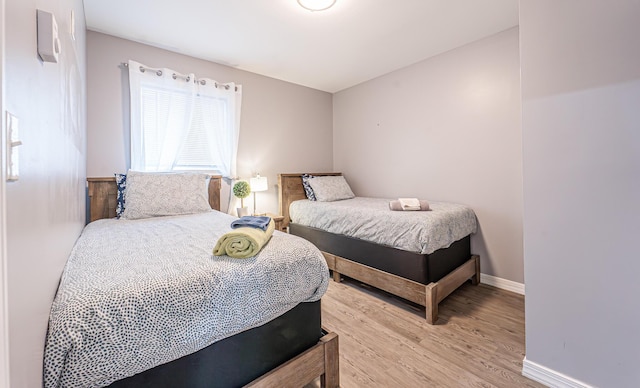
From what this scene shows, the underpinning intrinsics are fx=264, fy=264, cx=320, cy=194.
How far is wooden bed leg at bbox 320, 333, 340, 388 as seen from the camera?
1.34 meters

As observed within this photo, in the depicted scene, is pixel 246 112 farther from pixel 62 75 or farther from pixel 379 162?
pixel 62 75

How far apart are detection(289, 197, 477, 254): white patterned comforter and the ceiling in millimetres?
1684

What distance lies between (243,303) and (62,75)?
122 cm

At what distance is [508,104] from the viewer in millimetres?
2506

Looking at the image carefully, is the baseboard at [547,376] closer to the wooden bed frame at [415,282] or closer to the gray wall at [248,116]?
the wooden bed frame at [415,282]

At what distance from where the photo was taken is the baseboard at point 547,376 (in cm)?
134

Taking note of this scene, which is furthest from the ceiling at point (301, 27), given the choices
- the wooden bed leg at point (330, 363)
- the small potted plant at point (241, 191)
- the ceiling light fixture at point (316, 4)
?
the wooden bed leg at point (330, 363)

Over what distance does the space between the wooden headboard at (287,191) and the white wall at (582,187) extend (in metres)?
2.60

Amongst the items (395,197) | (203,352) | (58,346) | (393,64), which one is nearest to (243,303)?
(203,352)

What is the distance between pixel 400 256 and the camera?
2211mm

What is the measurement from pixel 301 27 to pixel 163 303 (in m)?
2.43

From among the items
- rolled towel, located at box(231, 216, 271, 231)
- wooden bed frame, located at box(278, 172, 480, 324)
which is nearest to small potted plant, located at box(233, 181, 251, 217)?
wooden bed frame, located at box(278, 172, 480, 324)

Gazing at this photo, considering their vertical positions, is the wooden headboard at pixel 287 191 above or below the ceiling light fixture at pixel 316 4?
below

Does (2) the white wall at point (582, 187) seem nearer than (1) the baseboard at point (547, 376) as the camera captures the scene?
Yes
